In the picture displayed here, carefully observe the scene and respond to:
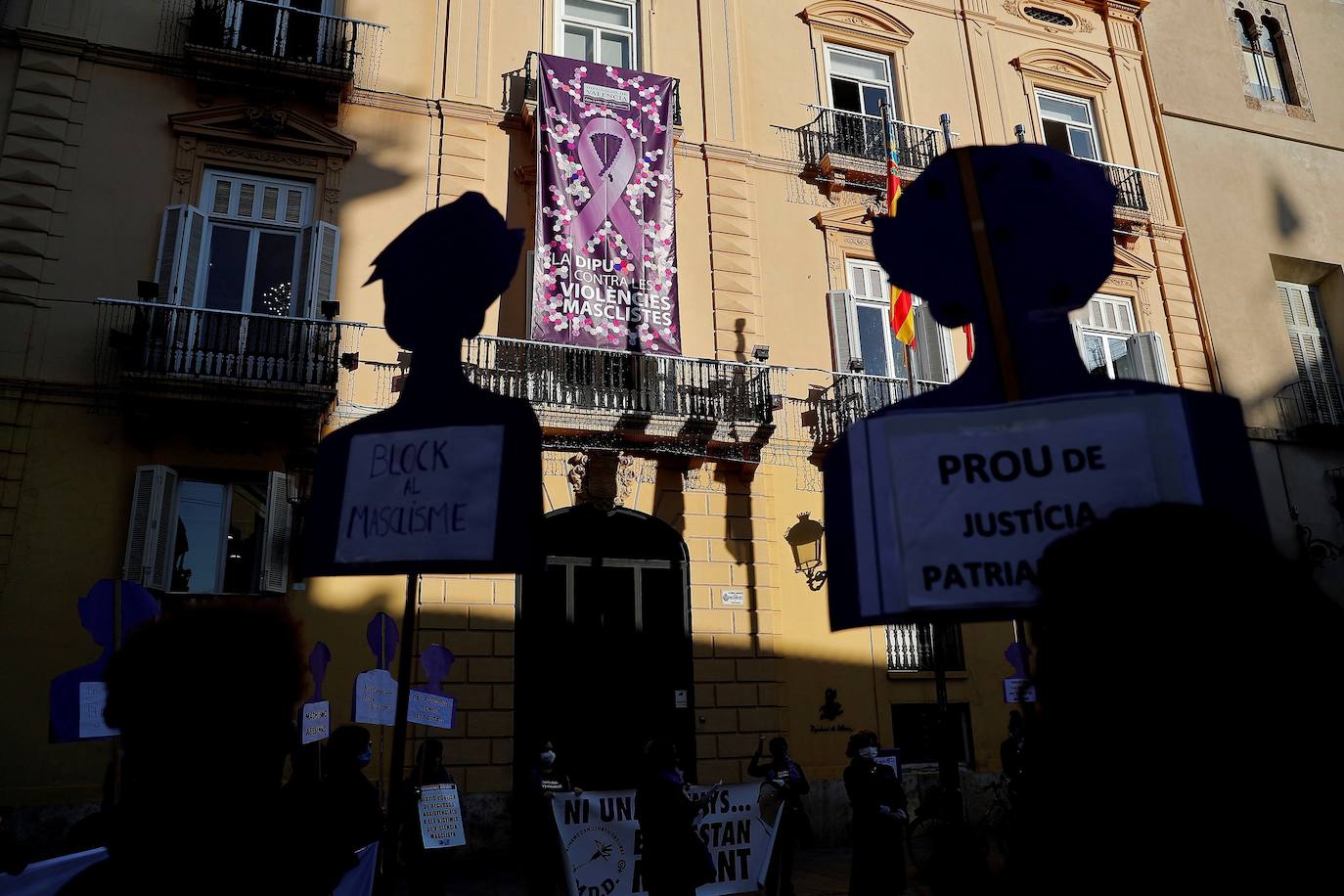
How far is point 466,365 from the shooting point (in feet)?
39.2

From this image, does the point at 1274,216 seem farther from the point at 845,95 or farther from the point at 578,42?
the point at 578,42

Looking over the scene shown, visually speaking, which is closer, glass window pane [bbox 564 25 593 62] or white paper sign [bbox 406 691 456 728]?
white paper sign [bbox 406 691 456 728]

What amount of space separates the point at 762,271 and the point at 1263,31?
1433 cm

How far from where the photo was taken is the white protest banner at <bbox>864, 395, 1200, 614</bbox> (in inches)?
95.9

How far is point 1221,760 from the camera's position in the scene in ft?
3.44

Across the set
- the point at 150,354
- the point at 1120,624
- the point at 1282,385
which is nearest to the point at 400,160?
the point at 150,354

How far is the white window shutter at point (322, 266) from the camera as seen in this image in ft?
39.6

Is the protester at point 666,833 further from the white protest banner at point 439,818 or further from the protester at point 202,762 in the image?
the protester at point 202,762

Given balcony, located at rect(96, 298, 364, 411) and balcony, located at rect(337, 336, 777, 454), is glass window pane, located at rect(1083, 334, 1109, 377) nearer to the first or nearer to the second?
balcony, located at rect(337, 336, 777, 454)

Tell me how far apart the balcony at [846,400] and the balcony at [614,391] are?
3.20ft

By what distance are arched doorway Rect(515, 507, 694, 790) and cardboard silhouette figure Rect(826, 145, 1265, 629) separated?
10.2 metres

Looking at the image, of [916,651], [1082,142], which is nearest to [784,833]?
[916,651]

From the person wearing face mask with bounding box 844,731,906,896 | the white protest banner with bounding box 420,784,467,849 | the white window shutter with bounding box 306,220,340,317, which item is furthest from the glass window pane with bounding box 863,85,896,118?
the white protest banner with bounding box 420,784,467,849

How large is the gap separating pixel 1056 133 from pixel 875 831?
15.2 metres
